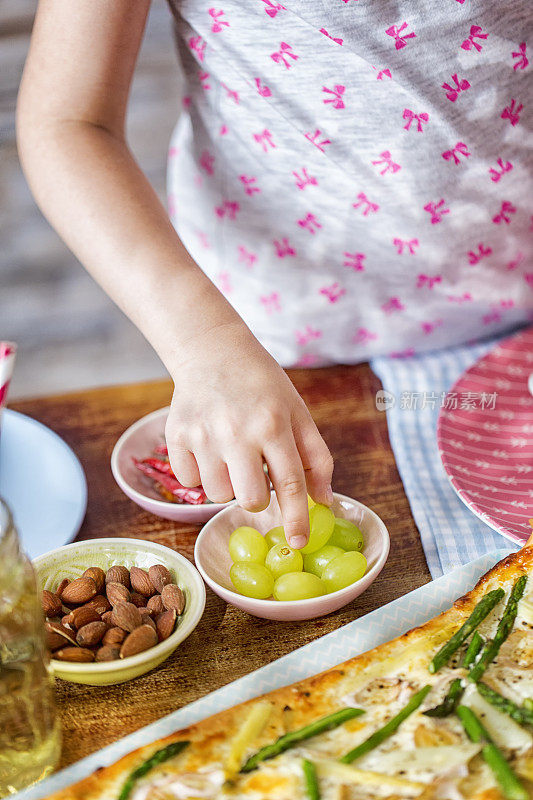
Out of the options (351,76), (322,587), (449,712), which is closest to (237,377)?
(322,587)

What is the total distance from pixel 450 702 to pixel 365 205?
88 cm

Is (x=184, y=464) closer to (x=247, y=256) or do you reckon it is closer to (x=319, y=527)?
(x=319, y=527)

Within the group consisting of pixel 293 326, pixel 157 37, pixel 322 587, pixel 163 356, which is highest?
pixel 163 356

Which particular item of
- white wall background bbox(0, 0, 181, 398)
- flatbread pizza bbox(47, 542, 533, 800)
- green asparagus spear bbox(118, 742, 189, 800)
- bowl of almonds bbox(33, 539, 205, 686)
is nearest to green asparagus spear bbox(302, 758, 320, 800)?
flatbread pizza bbox(47, 542, 533, 800)

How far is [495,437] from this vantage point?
1.31 metres

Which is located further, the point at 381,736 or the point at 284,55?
the point at 284,55

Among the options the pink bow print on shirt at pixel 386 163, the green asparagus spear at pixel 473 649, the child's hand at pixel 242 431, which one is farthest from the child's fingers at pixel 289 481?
the pink bow print on shirt at pixel 386 163

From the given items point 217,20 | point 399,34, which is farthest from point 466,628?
point 217,20

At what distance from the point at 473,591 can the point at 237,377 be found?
0.36 m

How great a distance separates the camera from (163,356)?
39.8 inches

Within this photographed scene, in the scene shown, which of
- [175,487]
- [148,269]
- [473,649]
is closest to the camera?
[473,649]

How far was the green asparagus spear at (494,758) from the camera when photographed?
68 centimetres

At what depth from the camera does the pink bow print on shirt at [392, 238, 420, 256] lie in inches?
56.0

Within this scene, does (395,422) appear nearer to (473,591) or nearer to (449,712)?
(473,591)
